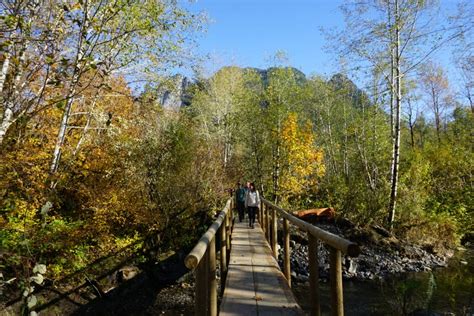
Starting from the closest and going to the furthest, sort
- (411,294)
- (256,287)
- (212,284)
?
(212,284)
(256,287)
(411,294)

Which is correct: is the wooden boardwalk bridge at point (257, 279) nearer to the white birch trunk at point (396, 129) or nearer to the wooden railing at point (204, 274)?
the wooden railing at point (204, 274)

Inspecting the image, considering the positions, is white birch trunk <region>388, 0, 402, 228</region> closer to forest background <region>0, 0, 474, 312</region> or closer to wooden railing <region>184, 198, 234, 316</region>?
forest background <region>0, 0, 474, 312</region>

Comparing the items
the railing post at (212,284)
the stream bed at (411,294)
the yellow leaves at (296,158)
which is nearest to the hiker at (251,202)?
the stream bed at (411,294)

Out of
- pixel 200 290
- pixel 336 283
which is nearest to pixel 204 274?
pixel 200 290

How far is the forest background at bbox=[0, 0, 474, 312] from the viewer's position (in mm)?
5312

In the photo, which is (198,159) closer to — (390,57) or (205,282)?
(390,57)

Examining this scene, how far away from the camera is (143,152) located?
13688 millimetres

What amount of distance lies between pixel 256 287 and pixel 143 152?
384 inches

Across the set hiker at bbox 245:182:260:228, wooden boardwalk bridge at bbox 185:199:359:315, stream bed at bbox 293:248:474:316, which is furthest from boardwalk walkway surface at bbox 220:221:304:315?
hiker at bbox 245:182:260:228

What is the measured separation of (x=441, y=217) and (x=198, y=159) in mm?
11560

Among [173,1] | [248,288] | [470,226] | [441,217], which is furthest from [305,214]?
[248,288]

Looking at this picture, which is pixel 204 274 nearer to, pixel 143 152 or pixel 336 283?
pixel 336 283

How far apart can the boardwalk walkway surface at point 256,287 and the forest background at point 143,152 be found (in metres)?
2.22

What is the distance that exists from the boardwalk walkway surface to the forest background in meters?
2.22
